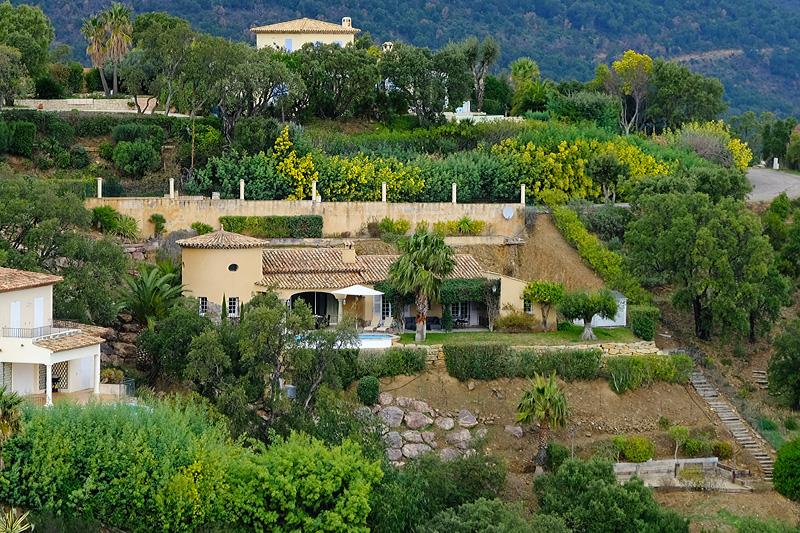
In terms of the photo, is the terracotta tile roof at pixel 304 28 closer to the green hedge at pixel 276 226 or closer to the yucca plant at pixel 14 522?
the green hedge at pixel 276 226

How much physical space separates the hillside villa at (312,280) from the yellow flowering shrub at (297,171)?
5439mm

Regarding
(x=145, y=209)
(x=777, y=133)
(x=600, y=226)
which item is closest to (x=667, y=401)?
(x=600, y=226)

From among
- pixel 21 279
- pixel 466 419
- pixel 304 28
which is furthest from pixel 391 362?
pixel 304 28

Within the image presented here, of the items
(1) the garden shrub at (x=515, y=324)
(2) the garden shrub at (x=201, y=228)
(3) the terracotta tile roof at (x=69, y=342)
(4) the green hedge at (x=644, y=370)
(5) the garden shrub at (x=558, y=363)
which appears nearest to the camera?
(3) the terracotta tile roof at (x=69, y=342)

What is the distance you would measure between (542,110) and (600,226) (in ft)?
53.5

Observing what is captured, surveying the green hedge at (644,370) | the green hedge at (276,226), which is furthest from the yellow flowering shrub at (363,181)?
the green hedge at (644,370)

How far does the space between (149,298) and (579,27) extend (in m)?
99.7

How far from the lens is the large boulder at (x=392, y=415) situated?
51.9 meters

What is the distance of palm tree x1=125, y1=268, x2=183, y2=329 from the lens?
2131 inches

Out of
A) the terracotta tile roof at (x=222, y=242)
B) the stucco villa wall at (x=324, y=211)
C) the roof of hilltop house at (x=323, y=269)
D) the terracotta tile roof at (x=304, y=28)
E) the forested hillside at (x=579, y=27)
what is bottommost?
the roof of hilltop house at (x=323, y=269)

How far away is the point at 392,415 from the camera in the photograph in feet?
171

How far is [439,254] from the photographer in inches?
2196

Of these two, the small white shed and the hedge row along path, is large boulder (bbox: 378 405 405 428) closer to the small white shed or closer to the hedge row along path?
the small white shed

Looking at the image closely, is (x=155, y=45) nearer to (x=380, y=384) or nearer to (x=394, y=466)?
(x=380, y=384)
